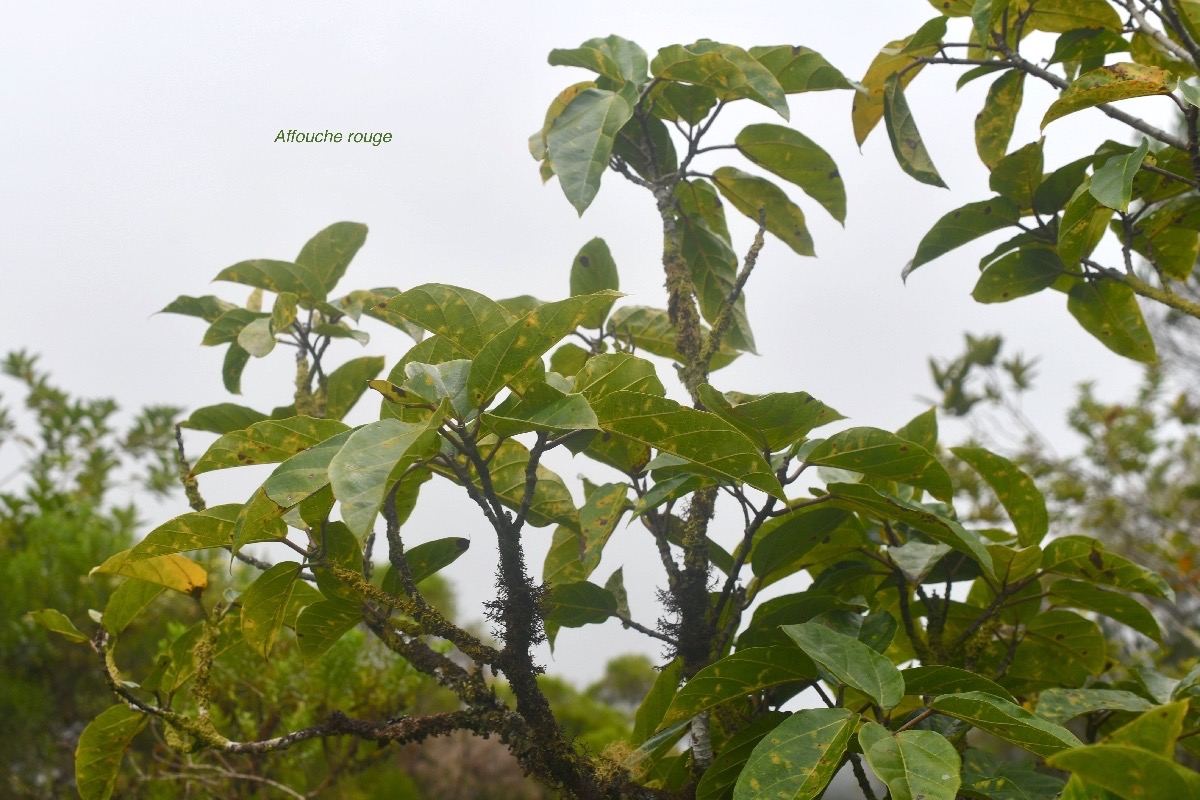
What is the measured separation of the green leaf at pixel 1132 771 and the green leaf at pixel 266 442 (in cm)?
49

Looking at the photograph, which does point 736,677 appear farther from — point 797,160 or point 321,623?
point 797,160

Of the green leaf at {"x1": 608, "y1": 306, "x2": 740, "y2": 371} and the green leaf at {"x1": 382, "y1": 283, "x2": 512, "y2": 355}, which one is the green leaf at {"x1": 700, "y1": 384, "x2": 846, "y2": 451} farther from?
the green leaf at {"x1": 608, "y1": 306, "x2": 740, "y2": 371}

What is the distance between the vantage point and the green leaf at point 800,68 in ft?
3.10

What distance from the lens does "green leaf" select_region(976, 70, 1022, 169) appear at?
3.50ft

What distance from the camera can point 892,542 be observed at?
95 centimetres

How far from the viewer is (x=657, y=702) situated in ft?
2.91

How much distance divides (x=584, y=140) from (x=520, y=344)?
0.99 ft

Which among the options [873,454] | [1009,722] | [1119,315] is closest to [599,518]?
[873,454]

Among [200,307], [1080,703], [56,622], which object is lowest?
[1080,703]

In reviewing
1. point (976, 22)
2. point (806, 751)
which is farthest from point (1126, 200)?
point (806, 751)

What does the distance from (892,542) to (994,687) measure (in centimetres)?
29

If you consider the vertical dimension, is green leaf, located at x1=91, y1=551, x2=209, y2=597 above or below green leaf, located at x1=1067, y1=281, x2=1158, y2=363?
above

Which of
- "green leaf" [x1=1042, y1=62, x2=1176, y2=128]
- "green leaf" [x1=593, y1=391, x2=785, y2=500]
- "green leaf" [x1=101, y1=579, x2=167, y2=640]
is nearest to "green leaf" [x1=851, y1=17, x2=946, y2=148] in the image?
"green leaf" [x1=1042, y1=62, x2=1176, y2=128]

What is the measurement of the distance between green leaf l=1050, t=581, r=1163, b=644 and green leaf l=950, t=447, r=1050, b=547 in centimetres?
5
